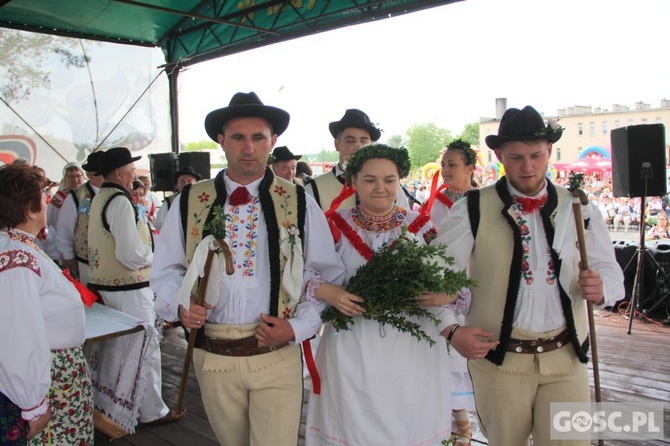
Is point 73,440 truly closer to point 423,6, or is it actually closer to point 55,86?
point 423,6

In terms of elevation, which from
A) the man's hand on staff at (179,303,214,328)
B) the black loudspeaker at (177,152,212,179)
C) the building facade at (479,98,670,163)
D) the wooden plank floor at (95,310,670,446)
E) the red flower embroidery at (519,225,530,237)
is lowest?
the wooden plank floor at (95,310,670,446)

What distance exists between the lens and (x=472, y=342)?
205 centimetres

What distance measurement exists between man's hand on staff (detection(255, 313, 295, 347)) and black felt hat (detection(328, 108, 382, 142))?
6.10 feet

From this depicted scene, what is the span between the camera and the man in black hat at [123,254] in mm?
3574

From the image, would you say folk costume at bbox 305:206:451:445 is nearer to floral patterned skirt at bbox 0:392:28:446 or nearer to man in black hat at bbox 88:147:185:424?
floral patterned skirt at bbox 0:392:28:446

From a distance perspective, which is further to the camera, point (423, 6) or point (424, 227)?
point (423, 6)

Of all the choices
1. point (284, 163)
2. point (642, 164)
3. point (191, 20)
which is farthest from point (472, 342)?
point (191, 20)

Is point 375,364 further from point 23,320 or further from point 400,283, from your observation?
point 23,320

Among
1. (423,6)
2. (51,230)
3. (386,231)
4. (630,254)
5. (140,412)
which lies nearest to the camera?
(386,231)

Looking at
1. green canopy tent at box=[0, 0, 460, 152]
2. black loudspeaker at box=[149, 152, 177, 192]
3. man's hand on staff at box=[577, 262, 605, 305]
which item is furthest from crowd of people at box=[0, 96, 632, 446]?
black loudspeaker at box=[149, 152, 177, 192]

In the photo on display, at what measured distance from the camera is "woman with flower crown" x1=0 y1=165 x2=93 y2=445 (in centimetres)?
197

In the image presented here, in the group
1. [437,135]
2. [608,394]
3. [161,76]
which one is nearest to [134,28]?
[161,76]

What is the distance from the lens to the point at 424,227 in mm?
2381

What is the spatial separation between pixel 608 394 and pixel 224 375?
3161mm
